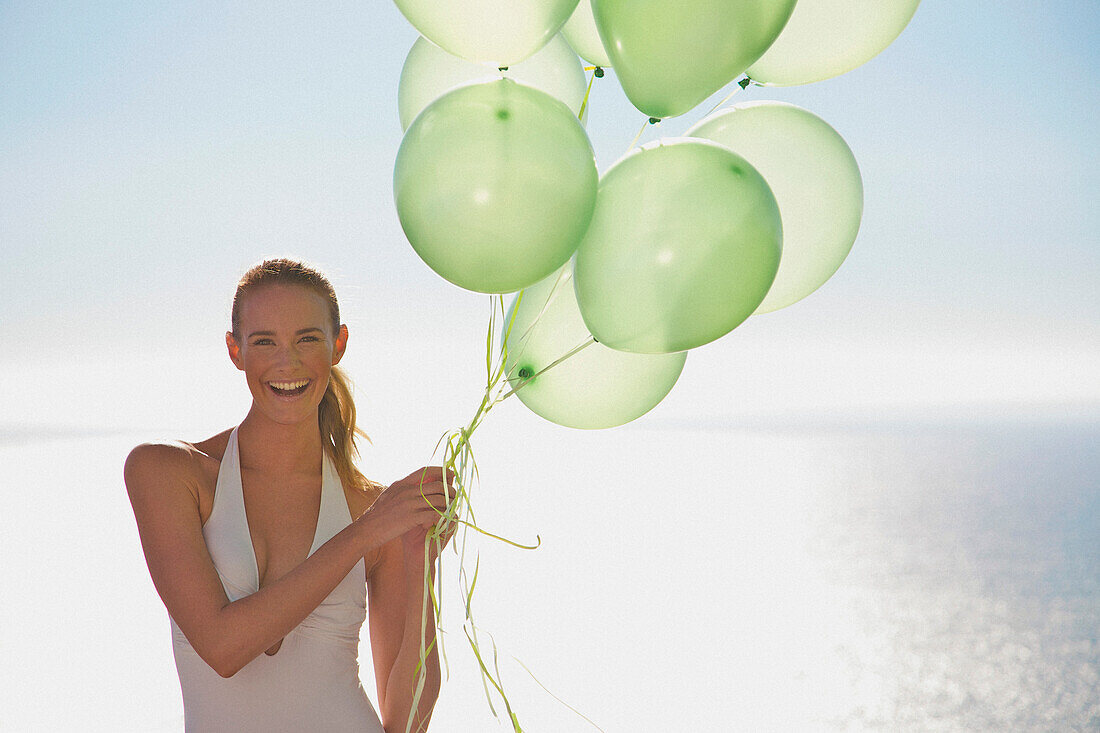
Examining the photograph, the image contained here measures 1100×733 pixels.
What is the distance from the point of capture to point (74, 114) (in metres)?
29.5

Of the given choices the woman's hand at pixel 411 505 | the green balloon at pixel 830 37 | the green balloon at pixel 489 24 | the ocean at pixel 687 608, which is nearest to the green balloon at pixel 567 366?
the woman's hand at pixel 411 505

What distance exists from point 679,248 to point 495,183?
223 mm

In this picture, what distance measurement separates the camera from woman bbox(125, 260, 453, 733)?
46.9 inches

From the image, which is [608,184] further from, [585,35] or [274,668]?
[274,668]

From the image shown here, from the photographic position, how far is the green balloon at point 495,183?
3.16 ft

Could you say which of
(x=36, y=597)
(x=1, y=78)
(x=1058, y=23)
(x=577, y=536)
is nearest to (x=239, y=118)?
(x=1, y=78)

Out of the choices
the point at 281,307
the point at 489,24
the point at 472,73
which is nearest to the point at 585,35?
the point at 472,73

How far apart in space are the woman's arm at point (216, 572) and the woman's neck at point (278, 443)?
0.19 metres

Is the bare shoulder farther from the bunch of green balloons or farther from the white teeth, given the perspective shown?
the bunch of green balloons

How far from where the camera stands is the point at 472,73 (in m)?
1.27

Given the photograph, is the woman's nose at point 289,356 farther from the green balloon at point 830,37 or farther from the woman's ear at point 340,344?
the green balloon at point 830,37

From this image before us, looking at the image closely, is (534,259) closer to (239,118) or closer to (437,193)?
(437,193)

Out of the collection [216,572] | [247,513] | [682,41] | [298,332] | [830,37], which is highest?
[830,37]

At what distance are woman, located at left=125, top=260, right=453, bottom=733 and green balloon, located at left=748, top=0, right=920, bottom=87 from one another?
77 cm
